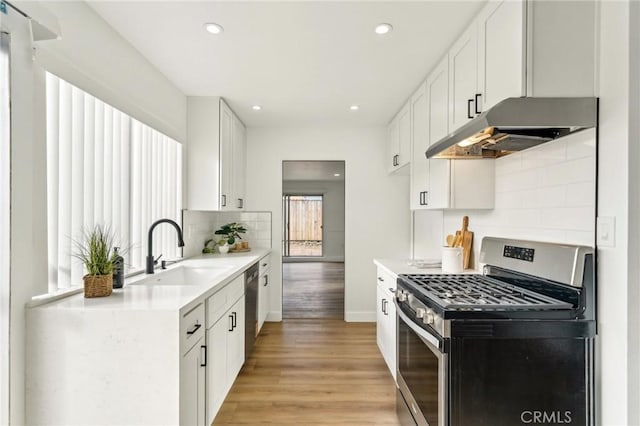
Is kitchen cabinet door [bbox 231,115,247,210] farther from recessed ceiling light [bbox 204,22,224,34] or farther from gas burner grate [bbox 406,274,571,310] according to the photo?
gas burner grate [bbox 406,274,571,310]

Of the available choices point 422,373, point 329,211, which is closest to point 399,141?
point 422,373

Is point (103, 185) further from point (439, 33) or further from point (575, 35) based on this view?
point (575, 35)

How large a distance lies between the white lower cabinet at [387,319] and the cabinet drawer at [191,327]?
140 centimetres

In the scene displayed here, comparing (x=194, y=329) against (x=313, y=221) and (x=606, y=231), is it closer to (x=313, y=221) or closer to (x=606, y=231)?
(x=606, y=231)

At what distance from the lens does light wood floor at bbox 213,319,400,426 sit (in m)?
2.26

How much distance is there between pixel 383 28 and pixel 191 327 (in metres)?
1.91

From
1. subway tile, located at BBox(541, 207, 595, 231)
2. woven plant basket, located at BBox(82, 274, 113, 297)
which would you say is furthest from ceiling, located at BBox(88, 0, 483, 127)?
woven plant basket, located at BBox(82, 274, 113, 297)

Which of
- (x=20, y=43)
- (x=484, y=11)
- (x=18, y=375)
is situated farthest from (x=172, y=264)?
(x=484, y=11)

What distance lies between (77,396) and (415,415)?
1.52m

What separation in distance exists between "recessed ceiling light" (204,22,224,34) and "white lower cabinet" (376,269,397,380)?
2.00 metres

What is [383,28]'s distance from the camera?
2.02 meters

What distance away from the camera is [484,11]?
1.79 metres

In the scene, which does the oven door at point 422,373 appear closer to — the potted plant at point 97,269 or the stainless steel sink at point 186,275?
the stainless steel sink at point 186,275

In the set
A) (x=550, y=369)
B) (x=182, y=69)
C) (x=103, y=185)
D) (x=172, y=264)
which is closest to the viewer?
(x=550, y=369)
